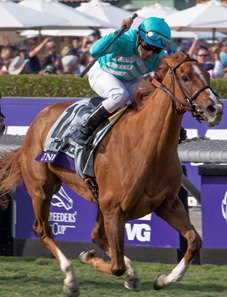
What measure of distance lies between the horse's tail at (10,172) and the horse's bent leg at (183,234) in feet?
5.79

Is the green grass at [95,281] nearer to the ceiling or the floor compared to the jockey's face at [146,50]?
nearer to the floor

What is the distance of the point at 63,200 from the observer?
396 inches

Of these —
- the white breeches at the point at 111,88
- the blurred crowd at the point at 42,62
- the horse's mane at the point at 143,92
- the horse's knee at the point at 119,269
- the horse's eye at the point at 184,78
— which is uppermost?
the horse's eye at the point at 184,78

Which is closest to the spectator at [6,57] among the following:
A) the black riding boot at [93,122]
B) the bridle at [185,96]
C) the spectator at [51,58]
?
the spectator at [51,58]

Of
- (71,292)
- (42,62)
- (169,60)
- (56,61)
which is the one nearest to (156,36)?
(169,60)

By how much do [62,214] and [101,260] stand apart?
1.97m

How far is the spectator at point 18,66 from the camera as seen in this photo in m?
18.8

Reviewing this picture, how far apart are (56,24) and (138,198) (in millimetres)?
13547

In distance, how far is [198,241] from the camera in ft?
25.7

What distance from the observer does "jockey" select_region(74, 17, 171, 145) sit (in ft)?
26.5

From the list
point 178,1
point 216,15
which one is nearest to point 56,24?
point 216,15

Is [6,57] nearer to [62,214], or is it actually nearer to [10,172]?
[62,214]

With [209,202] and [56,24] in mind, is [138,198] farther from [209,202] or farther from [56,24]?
[56,24]

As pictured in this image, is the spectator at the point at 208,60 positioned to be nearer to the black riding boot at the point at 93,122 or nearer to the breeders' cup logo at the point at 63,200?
the breeders' cup logo at the point at 63,200
